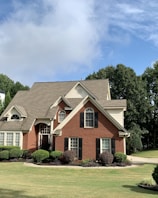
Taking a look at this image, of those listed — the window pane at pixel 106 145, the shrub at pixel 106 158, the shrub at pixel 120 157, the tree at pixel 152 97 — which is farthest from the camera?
the tree at pixel 152 97

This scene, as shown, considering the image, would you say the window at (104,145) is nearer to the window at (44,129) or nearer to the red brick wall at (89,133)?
the red brick wall at (89,133)

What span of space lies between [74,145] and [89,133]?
6.67 ft

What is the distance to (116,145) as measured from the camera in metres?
25.9

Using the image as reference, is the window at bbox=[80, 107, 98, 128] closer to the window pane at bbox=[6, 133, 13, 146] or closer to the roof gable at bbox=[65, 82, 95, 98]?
the roof gable at bbox=[65, 82, 95, 98]

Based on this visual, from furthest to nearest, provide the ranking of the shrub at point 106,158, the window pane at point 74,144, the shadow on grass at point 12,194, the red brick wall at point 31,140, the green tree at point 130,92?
the green tree at point 130,92
the red brick wall at point 31,140
the window pane at point 74,144
the shrub at point 106,158
the shadow on grass at point 12,194

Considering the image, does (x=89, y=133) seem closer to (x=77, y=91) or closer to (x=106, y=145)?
(x=106, y=145)

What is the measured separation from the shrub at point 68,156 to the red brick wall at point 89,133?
1.77 meters

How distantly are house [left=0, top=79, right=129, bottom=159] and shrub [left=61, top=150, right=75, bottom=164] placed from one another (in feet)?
5.06

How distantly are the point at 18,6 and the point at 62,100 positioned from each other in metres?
20.4

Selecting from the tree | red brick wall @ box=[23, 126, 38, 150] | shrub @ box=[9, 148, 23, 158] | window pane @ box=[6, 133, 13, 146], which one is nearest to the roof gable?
red brick wall @ box=[23, 126, 38, 150]

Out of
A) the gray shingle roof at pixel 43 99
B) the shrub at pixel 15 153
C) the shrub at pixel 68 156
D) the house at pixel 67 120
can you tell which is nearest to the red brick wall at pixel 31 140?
the house at pixel 67 120

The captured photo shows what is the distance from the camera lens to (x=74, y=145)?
27500mm

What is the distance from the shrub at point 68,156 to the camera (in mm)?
24953

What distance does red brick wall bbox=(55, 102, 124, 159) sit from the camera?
26.4 meters
